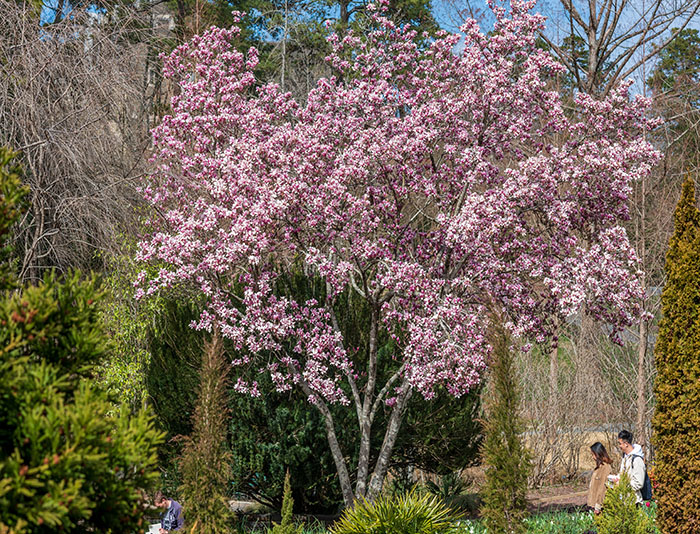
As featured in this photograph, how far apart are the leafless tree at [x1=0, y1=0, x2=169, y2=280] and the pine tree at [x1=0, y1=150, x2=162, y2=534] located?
17.3 feet

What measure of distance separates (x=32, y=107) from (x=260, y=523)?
608cm

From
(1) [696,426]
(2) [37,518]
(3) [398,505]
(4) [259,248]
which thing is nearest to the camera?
(2) [37,518]

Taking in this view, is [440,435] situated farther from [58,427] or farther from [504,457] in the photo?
[58,427]

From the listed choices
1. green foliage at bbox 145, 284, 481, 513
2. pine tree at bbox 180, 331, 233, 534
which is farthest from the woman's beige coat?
pine tree at bbox 180, 331, 233, 534

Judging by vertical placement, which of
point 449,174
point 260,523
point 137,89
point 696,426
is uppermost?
point 137,89

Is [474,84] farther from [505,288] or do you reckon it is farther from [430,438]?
[430,438]

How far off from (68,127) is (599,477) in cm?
708

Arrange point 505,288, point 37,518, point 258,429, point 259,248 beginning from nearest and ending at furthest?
point 37,518
point 259,248
point 505,288
point 258,429

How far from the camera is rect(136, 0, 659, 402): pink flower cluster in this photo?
797 centimetres

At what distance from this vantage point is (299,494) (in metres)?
9.89

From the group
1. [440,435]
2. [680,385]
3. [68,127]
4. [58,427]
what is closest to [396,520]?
[680,385]

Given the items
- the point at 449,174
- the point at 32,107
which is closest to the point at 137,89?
the point at 32,107

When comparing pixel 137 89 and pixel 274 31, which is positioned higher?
pixel 274 31

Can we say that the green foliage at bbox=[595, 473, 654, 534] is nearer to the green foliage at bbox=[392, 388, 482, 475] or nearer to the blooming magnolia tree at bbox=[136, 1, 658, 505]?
the blooming magnolia tree at bbox=[136, 1, 658, 505]
